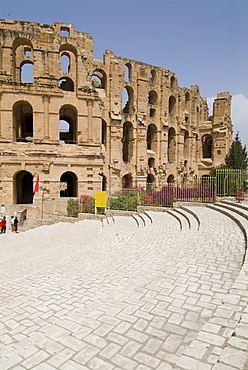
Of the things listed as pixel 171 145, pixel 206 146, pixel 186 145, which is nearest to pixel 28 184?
pixel 171 145

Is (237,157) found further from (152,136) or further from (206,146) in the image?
→ (152,136)

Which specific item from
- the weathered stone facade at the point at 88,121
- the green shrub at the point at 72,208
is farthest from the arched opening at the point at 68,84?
the green shrub at the point at 72,208

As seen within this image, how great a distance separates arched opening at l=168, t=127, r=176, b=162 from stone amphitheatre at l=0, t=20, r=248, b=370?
994 centimetres

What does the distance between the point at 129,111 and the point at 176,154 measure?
28.2 feet

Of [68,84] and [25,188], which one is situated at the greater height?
[68,84]

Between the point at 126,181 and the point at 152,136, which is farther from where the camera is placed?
the point at 152,136

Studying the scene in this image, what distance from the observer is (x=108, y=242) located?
8477 mm


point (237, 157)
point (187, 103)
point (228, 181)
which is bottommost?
point (228, 181)

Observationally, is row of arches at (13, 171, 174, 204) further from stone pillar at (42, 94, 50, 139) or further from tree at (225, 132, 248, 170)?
tree at (225, 132, 248, 170)

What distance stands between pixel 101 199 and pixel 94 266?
8944mm

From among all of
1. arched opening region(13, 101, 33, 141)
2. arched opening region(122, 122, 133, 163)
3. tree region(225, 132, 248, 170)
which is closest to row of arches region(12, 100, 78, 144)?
arched opening region(13, 101, 33, 141)

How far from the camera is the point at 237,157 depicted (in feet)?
94.8

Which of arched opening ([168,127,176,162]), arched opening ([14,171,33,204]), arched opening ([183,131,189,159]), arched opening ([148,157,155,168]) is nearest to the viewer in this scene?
arched opening ([14,171,33,204])

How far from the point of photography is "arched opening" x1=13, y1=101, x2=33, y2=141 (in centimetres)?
2058
